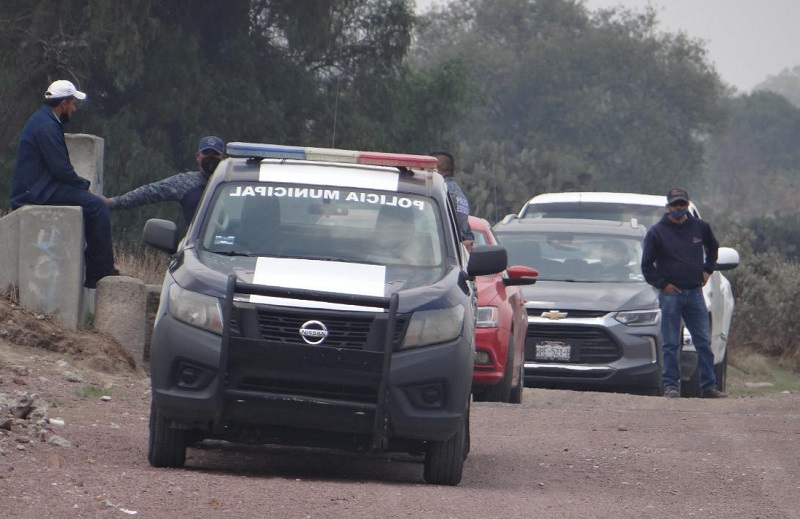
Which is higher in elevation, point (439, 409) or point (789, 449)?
point (439, 409)

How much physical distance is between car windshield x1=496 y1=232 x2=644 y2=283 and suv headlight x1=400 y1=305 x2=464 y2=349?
296 inches

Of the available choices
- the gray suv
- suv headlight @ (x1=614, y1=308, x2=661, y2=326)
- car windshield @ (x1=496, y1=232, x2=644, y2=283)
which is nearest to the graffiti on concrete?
the gray suv

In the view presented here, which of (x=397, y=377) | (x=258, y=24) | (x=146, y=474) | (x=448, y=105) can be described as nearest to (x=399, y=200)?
(x=397, y=377)

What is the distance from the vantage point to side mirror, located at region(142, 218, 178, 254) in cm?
883

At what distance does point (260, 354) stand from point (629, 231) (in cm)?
879

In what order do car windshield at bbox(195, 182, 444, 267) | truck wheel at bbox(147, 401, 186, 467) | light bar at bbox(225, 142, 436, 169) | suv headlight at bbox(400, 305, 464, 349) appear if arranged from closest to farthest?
suv headlight at bbox(400, 305, 464, 349) → truck wheel at bbox(147, 401, 186, 467) → car windshield at bbox(195, 182, 444, 267) → light bar at bbox(225, 142, 436, 169)

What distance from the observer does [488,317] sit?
42.1 feet

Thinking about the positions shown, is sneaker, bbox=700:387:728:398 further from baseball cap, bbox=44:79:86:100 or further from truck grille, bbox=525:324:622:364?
baseball cap, bbox=44:79:86:100

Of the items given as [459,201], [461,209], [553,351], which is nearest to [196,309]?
[461,209]

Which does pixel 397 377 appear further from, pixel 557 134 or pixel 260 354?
pixel 557 134

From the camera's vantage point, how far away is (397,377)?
7805 mm

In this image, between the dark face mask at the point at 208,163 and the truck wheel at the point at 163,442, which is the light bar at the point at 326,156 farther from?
the dark face mask at the point at 208,163

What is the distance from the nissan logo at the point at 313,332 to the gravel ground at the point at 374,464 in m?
0.72

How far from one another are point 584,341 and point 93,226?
15.5 ft
